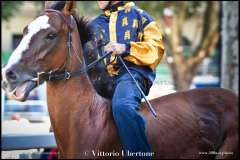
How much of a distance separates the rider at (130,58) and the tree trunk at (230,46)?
6931mm

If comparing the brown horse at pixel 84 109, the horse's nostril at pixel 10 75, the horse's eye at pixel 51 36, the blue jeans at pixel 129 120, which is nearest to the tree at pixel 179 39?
the brown horse at pixel 84 109

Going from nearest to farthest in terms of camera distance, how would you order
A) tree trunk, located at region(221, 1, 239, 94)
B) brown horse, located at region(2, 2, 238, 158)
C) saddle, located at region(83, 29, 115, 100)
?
brown horse, located at region(2, 2, 238, 158)
saddle, located at region(83, 29, 115, 100)
tree trunk, located at region(221, 1, 239, 94)

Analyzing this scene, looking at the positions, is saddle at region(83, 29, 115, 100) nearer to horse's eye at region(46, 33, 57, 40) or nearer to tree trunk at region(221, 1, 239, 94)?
horse's eye at region(46, 33, 57, 40)

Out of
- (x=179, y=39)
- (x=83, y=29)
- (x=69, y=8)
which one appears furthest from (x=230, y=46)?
(x=179, y=39)

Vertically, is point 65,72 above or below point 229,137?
above

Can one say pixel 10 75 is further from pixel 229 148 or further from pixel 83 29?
pixel 229 148

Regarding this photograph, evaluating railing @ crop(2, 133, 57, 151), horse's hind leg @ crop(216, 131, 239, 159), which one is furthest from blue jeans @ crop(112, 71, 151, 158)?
railing @ crop(2, 133, 57, 151)

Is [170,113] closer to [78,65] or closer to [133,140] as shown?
[133,140]

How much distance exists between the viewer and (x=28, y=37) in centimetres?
459

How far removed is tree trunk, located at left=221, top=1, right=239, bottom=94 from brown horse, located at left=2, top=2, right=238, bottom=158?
6689 millimetres

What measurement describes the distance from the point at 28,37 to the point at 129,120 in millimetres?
1117

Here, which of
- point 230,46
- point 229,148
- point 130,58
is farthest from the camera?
point 230,46

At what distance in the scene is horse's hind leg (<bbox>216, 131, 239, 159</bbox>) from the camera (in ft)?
17.8

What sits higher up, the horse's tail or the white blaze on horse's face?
the white blaze on horse's face
